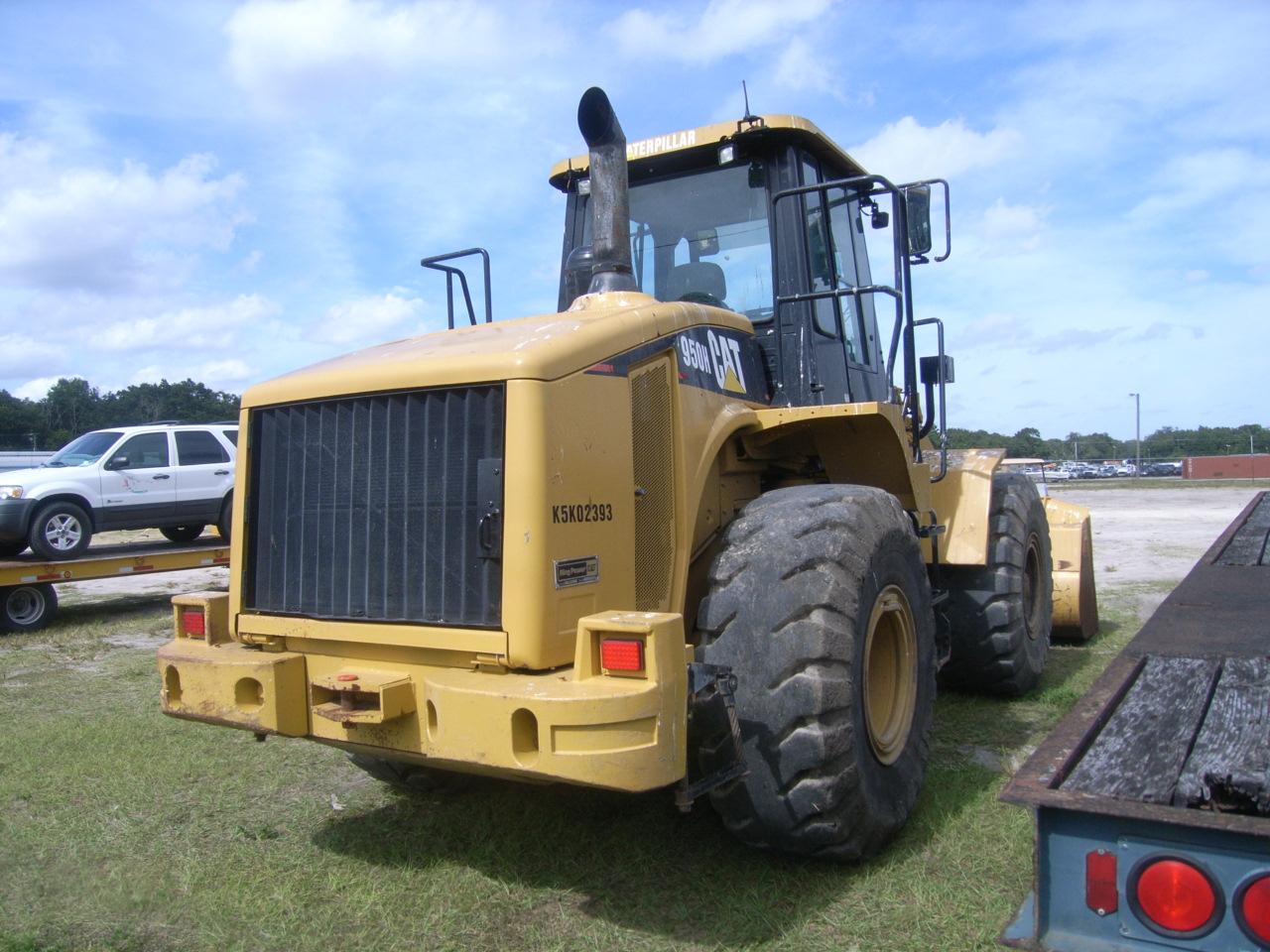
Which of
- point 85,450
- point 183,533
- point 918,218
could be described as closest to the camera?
point 918,218

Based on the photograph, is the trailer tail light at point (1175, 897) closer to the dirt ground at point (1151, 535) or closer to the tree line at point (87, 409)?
the dirt ground at point (1151, 535)

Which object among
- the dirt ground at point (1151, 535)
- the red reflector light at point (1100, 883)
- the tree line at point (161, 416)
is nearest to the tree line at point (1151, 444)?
the tree line at point (161, 416)

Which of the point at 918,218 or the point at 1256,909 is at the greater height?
the point at 918,218

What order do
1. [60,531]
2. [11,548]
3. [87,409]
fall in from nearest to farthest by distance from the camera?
[60,531] < [11,548] < [87,409]

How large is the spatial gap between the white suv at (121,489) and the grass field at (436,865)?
23.1 feet

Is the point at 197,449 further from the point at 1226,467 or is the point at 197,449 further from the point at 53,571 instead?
the point at 1226,467

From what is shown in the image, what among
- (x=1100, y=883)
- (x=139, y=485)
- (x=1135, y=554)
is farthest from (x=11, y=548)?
(x=1135, y=554)

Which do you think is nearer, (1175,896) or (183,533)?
(1175,896)

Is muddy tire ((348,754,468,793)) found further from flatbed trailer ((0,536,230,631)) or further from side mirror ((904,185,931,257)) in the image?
flatbed trailer ((0,536,230,631))

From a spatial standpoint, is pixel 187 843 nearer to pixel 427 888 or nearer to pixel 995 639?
pixel 427 888

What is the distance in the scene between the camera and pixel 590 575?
3566 mm

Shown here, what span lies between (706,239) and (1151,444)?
7695 centimetres

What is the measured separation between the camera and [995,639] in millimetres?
6043

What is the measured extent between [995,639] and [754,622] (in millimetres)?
2993
